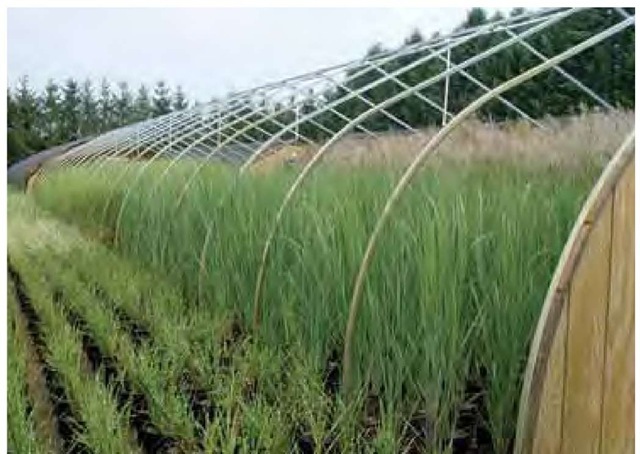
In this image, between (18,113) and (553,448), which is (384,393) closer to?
(553,448)

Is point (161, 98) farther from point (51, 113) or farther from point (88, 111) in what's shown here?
point (51, 113)

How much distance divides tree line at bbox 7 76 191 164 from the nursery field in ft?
1.91

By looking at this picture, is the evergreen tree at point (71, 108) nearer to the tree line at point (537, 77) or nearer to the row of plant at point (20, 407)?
the tree line at point (537, 77)

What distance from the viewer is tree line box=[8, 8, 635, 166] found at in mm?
2119

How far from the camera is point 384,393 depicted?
6.04ft

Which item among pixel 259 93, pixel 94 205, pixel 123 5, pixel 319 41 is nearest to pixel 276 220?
pixel 319 41

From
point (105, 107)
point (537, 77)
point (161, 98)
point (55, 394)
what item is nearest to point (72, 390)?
point (55, 394)

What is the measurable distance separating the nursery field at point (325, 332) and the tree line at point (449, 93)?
32cm

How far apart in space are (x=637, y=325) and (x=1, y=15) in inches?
51.1

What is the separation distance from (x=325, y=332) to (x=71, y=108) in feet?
5.03

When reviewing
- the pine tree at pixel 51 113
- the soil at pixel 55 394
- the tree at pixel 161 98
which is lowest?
the soil at pixel 55 394

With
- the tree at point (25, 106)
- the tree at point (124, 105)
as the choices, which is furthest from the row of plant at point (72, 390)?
the tree at point (124, 105)

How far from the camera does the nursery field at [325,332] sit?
1.70m

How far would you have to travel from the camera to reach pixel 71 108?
309 cm
